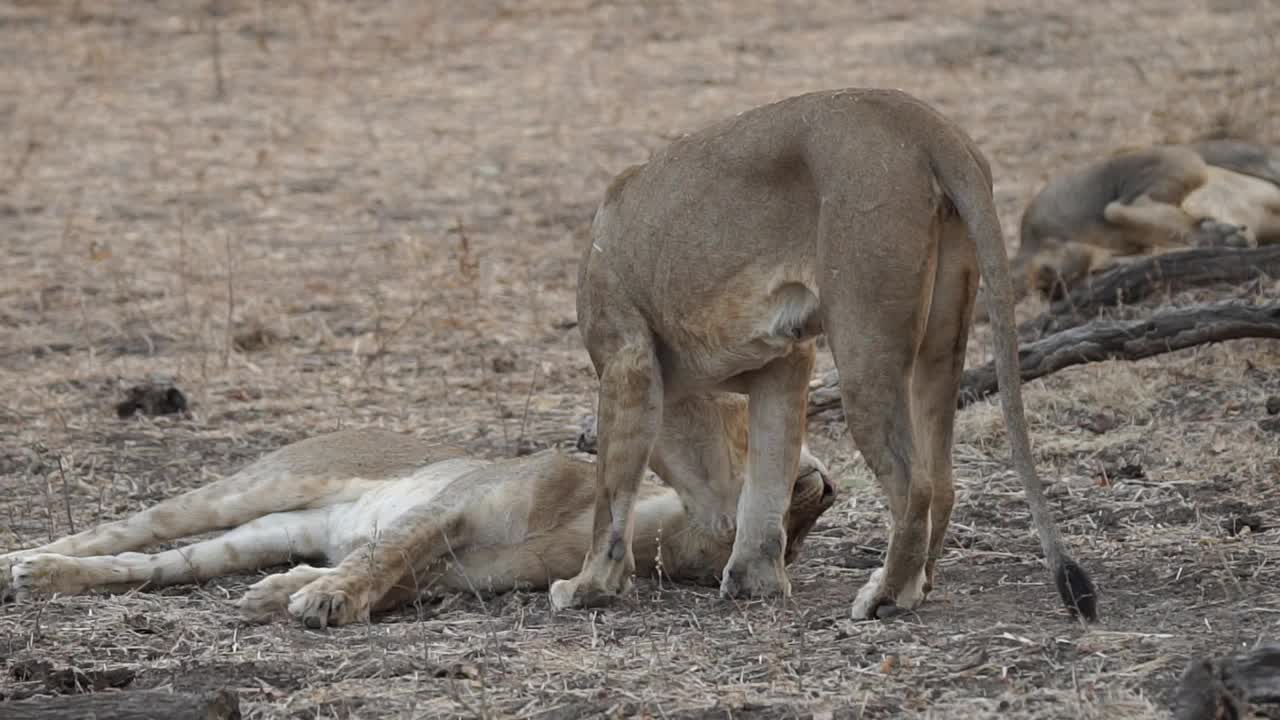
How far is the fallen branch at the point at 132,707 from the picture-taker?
13.3 ft

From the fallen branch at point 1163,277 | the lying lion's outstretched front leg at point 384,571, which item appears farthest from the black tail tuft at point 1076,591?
the fallen branch at point 1163,277

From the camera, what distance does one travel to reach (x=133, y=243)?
39.3ft

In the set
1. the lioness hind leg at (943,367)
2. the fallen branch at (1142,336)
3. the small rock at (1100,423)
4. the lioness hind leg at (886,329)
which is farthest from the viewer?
the small rock at (1100,423)

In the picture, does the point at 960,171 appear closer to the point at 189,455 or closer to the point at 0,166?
the point at 189,455

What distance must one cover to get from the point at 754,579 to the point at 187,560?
1878 mm

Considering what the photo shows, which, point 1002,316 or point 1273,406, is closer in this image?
point 1002,316

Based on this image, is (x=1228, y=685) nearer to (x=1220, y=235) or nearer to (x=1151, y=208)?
(x=1220, y=235)

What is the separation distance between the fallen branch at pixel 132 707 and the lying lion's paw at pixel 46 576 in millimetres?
1830

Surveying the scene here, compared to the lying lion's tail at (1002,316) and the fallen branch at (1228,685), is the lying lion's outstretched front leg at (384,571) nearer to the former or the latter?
the lying lion's tail at (1002,316)

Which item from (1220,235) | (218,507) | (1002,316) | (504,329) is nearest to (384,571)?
(218,507)

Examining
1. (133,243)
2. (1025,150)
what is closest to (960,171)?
(133,243)

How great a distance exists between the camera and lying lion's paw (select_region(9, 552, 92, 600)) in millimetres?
5918

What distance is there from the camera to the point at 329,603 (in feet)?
17.9

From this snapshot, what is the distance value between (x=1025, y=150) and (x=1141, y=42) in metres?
3.45
